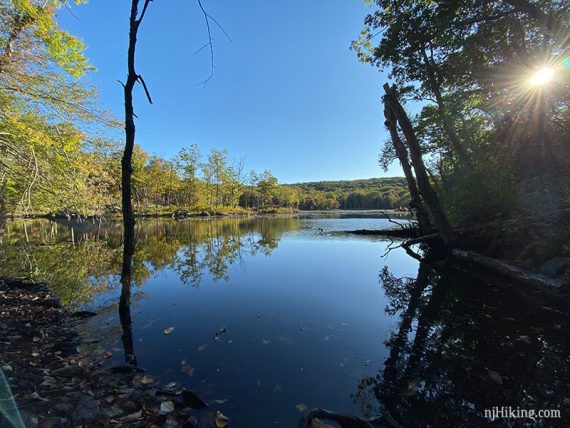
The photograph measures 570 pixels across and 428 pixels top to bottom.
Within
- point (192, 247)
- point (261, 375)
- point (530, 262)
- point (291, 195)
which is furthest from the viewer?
point (291, 195)

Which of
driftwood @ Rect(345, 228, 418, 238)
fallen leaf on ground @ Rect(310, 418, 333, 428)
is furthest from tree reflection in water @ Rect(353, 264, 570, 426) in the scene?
driftwood @ Rect(345, 228, 418, 238)

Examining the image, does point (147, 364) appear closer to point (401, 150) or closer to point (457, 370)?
point (457, 370)

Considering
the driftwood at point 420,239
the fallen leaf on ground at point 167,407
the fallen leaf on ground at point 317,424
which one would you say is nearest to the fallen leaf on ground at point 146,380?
the fallen leaf on ground at point 167,407

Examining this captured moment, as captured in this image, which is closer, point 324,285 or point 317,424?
point 317,424

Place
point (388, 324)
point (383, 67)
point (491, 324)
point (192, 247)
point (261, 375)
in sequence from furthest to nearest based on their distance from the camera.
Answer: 1. point (192, 247)
2. point (383, 67)
3. point (388, 324)
4. point (491, 324)
5. point (261, 375)

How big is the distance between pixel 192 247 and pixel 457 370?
55.8 feet

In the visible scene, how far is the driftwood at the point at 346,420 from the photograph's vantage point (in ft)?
10.3

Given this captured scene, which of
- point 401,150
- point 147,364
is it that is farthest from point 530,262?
point 147,364

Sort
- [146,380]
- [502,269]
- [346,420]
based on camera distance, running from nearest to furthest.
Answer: [346,420], [146,380], [502,269]

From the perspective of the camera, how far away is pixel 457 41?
11188mm

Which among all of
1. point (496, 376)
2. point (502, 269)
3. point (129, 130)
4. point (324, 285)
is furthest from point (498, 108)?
point (129, 130)

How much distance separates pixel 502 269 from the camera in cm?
949

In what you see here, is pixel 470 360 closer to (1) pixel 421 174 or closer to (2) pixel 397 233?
(1) pixel 421 174

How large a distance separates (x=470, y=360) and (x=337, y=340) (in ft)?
7.60
